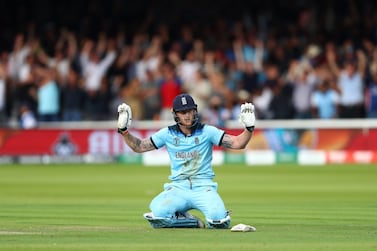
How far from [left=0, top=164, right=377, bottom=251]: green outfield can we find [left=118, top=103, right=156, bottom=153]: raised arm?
0.94 meters

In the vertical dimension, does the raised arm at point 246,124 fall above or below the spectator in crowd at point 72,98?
below

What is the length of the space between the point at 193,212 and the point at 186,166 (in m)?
3.68

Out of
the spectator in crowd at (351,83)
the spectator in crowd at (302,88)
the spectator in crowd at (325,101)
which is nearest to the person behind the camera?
the spectator in crowd at (351,83)

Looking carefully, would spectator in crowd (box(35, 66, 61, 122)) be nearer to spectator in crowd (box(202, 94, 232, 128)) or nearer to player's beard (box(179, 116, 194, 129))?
spectator in crowd (box(202, 94, 232, 128))

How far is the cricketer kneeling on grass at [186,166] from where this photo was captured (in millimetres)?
12750

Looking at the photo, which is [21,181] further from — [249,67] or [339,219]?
[339,219]

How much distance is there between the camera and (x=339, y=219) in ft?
46.8

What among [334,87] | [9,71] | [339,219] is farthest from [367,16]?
[339,219]

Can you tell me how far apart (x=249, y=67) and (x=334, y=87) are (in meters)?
2.51

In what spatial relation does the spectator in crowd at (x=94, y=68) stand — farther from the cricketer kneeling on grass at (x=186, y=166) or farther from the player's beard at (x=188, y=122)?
the player's beard at (x=188, y=122)

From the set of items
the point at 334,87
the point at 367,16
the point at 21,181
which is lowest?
the point at 21,181

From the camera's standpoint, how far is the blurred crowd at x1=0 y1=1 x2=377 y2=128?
94.4 feet

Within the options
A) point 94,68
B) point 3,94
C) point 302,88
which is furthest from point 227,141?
point 3,94

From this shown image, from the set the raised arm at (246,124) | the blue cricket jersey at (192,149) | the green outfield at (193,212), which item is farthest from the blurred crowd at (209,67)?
the raised arm at (246,124)
